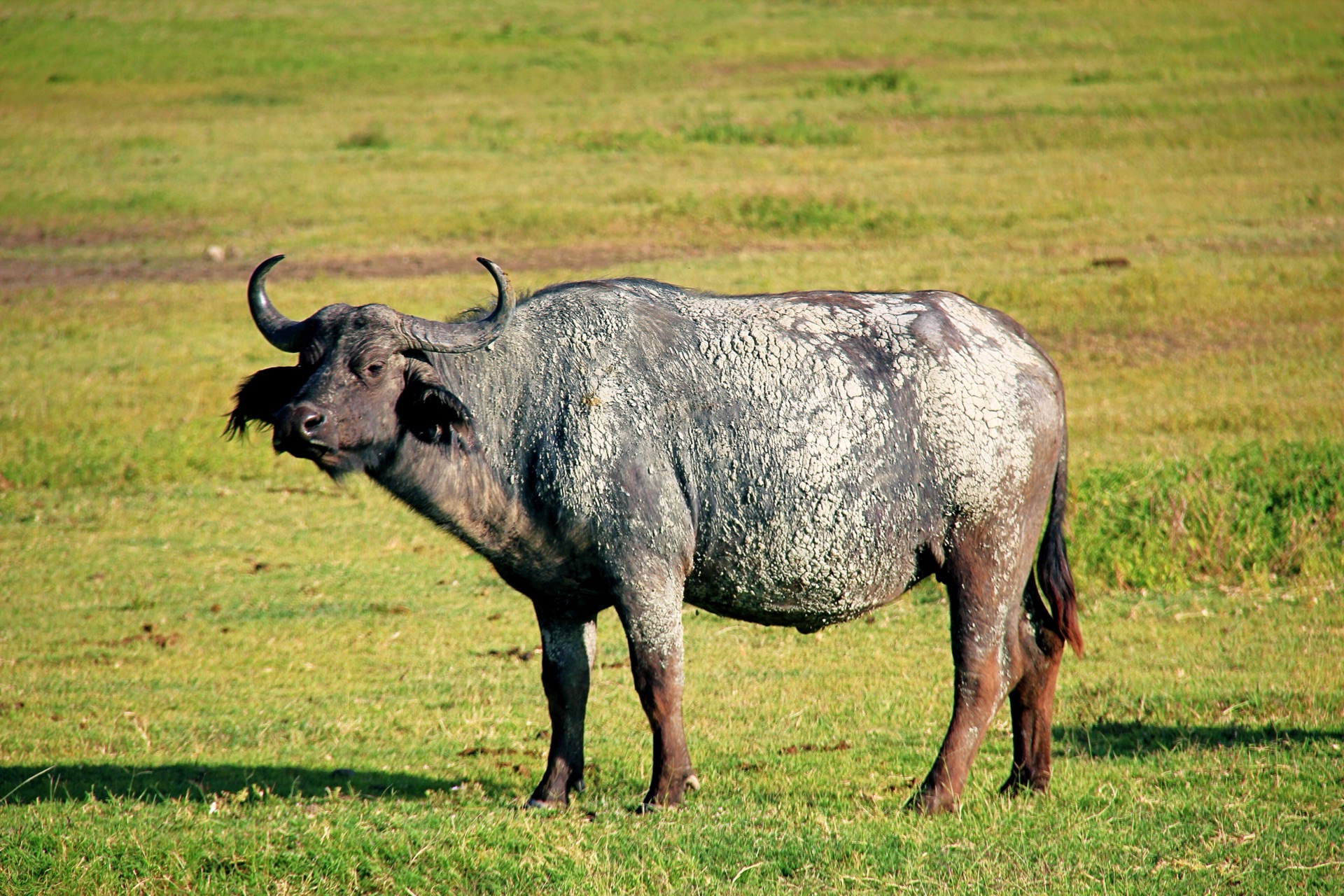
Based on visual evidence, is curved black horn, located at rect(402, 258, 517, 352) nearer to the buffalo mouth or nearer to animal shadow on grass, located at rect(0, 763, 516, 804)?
the buffalo mouth

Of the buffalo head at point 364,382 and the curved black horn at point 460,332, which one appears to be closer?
the buffalo head at point 364,382

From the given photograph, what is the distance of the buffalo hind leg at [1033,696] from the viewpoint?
6559 millimetres

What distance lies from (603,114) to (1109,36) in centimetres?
1792

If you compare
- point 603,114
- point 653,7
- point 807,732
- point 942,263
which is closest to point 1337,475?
point 807,732

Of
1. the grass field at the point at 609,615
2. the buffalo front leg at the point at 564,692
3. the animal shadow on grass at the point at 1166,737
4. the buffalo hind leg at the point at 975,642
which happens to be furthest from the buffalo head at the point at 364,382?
the animal shadow on grass at the point at 1166,737

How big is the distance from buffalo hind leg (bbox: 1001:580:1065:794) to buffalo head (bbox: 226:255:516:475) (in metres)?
2.70

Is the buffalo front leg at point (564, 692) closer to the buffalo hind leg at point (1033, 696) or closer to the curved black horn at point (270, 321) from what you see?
the curved black horn at point (270, 321)

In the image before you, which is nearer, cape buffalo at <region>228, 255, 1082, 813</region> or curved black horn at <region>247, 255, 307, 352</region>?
cape buffalo at <region>228, 255, 1082, 813</region>

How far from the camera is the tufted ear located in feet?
20.2

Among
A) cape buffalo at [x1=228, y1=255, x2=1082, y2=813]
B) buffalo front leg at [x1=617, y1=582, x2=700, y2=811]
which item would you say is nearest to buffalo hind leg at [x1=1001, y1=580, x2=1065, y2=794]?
cape buffalo at [x1=228, y1=255, x2=1082, y2=813]

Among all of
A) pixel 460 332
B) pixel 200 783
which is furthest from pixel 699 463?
pixel 200 783

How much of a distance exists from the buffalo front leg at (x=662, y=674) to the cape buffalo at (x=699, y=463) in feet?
0.04

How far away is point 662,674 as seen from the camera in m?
6.21

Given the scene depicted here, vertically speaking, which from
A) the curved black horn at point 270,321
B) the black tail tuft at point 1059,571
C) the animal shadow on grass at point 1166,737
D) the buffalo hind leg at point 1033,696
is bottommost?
the animal shadow on grass at point 1166,737
